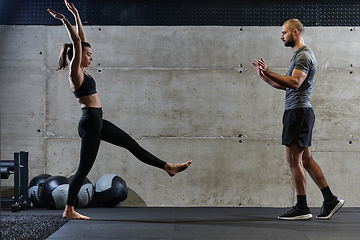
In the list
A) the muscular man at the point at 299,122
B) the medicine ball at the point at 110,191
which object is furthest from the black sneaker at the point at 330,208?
the medicine ball at the point at 110,191

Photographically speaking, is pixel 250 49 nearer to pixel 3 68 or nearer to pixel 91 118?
pixel 91 118

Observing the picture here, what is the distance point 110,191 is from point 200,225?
119 cm

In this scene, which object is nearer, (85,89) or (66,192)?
(85,89)

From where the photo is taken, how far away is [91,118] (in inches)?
123

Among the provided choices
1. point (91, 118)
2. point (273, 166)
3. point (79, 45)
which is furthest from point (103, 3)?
point (273, 166)

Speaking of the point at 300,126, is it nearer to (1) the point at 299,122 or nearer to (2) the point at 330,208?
(1) the point at 299,122

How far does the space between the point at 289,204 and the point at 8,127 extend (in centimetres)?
342

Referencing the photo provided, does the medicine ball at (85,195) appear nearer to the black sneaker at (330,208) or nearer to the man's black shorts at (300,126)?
the man's black shorts at (300,126)

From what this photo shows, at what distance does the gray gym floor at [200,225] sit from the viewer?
8.52 feet

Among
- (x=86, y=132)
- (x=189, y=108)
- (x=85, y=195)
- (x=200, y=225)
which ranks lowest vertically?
(x=200, y=225)

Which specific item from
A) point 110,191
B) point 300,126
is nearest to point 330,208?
point 300,126

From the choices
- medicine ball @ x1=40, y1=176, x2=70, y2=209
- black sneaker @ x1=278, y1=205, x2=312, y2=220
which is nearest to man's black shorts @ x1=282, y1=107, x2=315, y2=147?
black sneaker @ x1=278, y1=205, x2=312, y2=220

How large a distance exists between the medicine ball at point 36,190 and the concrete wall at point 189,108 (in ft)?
1.14

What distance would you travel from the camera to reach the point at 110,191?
12.5 feet
